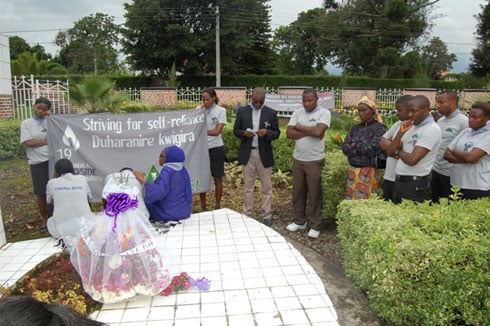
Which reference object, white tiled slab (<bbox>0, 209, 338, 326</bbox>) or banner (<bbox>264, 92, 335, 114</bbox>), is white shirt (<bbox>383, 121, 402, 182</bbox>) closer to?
white tiled slab (<bbox>0, 209, 338, 326</bbox>)

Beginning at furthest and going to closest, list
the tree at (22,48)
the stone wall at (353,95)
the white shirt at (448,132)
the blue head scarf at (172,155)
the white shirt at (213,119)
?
the tree at (22,48) → the stone wall at (353,95) → the white shirt at (213,119) → the blue head scarf at (172,155) → the white shirt at (448,132)

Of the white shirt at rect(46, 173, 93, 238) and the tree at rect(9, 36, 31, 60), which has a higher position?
the tree at rect(9, 36, 31, 60)

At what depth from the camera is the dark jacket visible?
14.4 feet

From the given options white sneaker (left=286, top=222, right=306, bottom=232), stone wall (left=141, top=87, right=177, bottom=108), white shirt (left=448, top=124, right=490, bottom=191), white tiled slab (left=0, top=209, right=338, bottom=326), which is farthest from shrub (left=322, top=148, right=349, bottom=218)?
stone wall (left=141, top=87, right=177, bottom=108)

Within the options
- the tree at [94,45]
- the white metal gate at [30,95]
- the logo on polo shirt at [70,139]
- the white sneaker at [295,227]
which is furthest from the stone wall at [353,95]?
the tree at [94,45]

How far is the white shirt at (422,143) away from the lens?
145 inches

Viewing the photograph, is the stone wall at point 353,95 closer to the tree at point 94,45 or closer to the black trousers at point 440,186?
the black trousers at point 440,186

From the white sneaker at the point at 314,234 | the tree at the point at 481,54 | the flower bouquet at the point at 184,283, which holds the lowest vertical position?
the white sneaker at the point at 314,234

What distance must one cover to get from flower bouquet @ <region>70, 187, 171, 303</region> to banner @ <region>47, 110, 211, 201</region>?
2.12 metres

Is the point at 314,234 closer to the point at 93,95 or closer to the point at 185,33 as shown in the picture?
the point at 93,95

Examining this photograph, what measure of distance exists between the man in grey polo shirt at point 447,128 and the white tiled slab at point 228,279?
1.86 metres

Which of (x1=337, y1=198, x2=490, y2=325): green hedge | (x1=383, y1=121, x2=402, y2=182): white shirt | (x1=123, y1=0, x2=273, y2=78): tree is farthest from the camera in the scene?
(x1=123, y1=0, x2=273, y2=78): tree

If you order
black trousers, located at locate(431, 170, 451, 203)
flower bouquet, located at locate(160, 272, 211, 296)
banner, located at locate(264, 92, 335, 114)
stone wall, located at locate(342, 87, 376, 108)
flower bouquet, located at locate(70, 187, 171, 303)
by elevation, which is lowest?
flower bouquet, located at locate(160, 272, 211, 296)

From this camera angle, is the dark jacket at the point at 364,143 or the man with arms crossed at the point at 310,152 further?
the man with arms crossed at the point at 310,152
